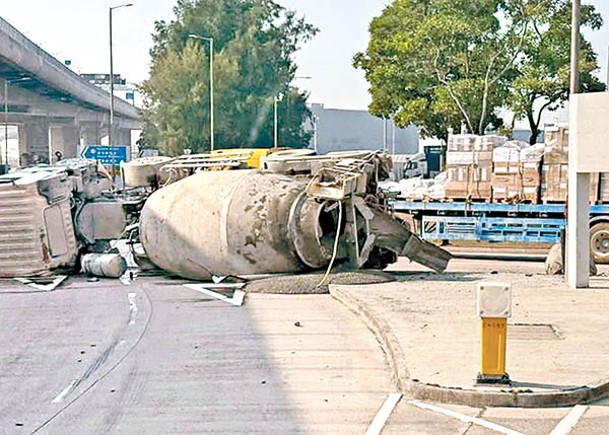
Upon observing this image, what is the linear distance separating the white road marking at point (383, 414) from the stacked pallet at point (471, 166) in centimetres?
1507

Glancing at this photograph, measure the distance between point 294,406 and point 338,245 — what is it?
9.27 meters

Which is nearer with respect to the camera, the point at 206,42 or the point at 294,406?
the point at 294,406

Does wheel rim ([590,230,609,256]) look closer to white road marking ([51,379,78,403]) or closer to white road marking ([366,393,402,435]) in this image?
white road marking ([366,393,402,435])

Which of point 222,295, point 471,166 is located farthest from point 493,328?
point 471,166

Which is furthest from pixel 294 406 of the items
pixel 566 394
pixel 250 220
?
pixel 250 220

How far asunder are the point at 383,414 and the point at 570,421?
167 centimetres

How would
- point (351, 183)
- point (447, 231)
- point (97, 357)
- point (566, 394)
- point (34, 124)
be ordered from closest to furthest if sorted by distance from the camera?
point (566, 394)
point (97, 357)
point (351, 183)
point (447, 231)
point (34, 124)

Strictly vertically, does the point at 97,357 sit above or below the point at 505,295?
below

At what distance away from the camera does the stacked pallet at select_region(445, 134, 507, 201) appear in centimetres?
2472

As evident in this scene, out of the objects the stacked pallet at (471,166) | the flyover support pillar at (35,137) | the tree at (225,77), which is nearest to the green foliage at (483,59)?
the stacked pallet at (471,166)

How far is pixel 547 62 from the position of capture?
41.0 meters

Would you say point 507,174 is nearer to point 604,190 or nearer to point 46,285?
point 604,190

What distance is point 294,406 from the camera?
9.96m

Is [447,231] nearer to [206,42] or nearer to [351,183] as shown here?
[351,183]
